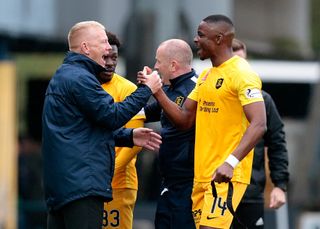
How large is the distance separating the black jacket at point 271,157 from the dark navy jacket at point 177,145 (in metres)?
0.74

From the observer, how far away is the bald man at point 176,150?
1014cm

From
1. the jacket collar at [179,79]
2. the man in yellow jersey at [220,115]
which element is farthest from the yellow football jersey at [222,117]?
the jacket collar at [179,79]

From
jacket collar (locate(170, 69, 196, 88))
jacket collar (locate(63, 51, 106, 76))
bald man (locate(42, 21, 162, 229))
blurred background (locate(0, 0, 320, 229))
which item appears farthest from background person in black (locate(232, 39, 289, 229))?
blurred background (locate(0, 0, 320, 229))

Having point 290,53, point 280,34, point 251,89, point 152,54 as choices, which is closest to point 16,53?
point 290,53

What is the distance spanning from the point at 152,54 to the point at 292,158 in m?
9.43

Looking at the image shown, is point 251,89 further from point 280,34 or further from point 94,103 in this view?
point 280,34

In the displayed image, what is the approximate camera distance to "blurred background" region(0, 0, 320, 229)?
53.6ft

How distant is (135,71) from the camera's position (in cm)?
1598

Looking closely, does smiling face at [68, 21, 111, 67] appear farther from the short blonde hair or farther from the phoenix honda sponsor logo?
the phoenix honda sponsor logo

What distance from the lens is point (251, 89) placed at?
933 centimetres

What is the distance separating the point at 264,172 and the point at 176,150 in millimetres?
1179

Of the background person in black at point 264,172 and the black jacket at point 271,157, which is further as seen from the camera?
the black jacket at point 271,157

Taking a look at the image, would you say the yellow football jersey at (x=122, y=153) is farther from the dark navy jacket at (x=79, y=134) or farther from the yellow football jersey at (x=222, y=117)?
the dark navy jacket at (x=79, y=134)

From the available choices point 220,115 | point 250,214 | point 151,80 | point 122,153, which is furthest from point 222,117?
point 250,214
